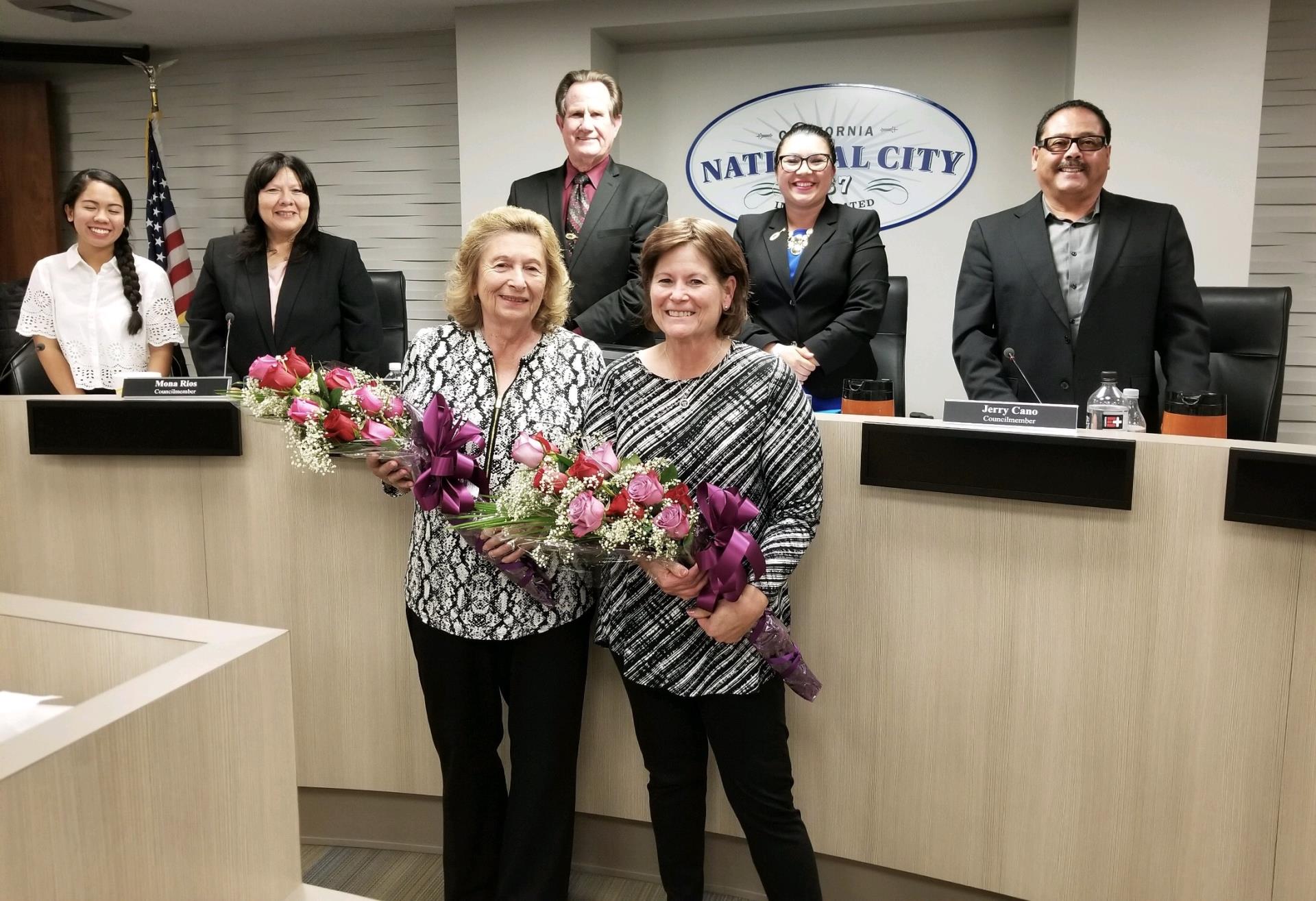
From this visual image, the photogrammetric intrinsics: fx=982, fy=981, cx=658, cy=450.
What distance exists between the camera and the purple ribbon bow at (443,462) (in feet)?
5.76

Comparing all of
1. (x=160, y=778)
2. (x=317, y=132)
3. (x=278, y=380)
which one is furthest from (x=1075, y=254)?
(x=317, y=132)

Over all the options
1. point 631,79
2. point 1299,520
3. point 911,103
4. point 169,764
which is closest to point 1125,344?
point 1299,520

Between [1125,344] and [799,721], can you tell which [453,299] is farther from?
[1125,344]

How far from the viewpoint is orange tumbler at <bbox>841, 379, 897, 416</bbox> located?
2.09m

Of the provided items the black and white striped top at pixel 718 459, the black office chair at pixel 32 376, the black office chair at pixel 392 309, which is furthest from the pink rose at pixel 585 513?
the black office chair at pixel 392 309

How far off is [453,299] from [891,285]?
199 centimetres

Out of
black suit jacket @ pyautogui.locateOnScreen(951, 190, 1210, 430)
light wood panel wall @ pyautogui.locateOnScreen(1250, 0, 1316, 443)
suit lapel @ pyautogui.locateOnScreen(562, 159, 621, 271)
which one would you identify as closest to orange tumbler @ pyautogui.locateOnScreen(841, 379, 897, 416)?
black suit jacket @ pyautogui.locateOnScreen(951, 190, 1210, 430)

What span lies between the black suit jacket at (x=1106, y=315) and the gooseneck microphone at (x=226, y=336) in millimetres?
1995

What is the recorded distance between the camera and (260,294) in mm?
2898

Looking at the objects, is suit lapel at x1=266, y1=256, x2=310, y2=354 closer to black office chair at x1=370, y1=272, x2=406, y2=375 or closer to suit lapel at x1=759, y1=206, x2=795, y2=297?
black office chair at x1=370, y1=272, x2=406, y2=375

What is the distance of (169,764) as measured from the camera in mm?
998

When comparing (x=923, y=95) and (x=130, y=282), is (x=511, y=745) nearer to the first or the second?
(x=130, y=282)

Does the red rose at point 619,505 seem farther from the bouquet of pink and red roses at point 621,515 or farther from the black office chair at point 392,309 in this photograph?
the black office chair at point 392,309

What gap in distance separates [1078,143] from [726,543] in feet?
5.12
